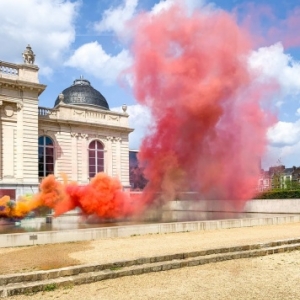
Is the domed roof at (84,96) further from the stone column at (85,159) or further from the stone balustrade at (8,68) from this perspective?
the stone balustrade at (8,68)

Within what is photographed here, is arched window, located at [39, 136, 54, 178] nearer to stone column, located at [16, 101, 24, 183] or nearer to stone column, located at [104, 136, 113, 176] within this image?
stone column, located at [16, 101, 24, 183]

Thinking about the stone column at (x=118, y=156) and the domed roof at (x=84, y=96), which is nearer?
the stone column at (x=118, y=156)

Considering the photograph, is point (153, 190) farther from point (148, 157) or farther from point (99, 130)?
point (99, 130)

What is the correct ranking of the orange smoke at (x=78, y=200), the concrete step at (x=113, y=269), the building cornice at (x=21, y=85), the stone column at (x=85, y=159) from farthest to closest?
the stone column at (x=85, y=159)
the building cornice at (x=21, y=85)
the orange smoke at (x=78, y=200)
the concrete step at (x=113, y=269)

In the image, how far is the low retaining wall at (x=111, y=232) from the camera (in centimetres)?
1408

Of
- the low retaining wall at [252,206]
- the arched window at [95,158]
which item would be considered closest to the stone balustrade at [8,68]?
the arched window at [95,158]

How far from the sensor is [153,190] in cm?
2839

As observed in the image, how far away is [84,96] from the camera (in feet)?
155

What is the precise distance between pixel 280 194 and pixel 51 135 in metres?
24.8

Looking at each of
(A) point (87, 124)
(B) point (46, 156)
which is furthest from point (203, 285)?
(A) point (87, 124)

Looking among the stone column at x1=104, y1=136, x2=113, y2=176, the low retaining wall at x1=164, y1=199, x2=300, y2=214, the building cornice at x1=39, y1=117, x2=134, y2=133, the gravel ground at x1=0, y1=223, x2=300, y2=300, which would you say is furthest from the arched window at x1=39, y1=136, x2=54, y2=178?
the gravel ground at x1=0, y1=223, x2=300, y2=300

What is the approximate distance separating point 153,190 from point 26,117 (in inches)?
605

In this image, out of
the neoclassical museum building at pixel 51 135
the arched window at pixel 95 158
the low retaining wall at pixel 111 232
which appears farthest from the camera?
the arched window at pixel 95 158

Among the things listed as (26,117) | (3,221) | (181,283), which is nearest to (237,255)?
(181,283)
